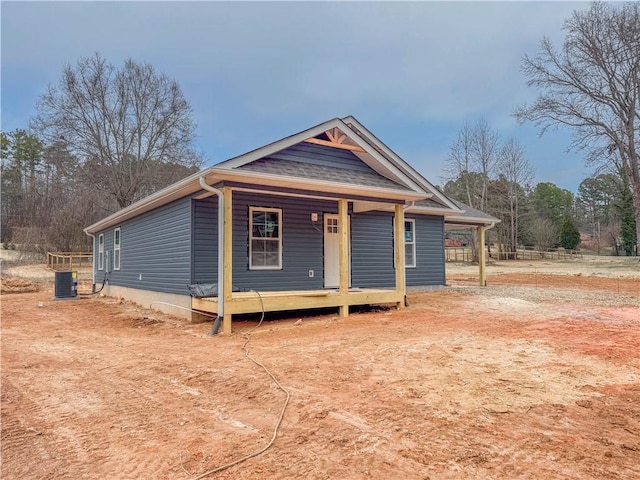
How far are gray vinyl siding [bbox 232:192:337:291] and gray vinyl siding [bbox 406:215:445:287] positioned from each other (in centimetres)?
397

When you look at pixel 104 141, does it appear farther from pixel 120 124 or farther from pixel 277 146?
pixel 277 146

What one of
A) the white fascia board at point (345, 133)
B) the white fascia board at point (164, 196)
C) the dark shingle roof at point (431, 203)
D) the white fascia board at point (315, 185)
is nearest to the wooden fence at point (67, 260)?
the white fascia board at point (164, 196)

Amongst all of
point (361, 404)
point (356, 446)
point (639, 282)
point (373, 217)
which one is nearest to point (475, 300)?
point (373, 217)

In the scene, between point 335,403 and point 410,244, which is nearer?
point 335,403

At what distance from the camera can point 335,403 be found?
367 cm

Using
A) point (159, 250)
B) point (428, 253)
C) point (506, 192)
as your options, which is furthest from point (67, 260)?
point (506, 192)

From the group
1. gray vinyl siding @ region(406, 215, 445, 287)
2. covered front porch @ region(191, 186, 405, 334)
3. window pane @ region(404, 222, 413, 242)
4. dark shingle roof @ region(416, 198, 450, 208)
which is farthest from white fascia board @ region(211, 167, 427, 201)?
gray vinyl siding @ region(406, 215, 445, 287)

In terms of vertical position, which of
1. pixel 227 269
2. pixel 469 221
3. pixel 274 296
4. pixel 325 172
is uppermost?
pixel 325 172

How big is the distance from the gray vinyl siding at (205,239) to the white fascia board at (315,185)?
5.69 feet

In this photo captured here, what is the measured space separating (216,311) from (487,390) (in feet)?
16.7

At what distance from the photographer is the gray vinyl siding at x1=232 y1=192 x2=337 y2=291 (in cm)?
934

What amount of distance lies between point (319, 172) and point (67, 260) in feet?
78.5

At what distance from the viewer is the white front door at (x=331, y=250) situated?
35.4 ft

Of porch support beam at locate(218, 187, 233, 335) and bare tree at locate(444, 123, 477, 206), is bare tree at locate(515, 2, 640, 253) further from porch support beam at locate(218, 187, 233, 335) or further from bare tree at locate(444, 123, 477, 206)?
porch support beam at locate(218, 187, 233, 335)
